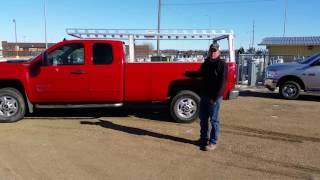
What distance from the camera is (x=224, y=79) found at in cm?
631

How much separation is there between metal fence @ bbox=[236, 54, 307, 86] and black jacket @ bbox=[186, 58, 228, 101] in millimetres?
11157

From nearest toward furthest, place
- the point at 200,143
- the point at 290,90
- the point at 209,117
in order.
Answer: the point at 209,117, the point at 200,143, the point at 290,90

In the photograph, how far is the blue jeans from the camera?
21.5 feet

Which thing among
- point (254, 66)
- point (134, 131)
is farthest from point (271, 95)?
point (134, 131)

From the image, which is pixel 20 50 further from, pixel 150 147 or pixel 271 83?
pixel 150 147

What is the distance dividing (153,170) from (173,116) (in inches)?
128

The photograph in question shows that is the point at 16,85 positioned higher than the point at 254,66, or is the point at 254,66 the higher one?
the point at 254,66

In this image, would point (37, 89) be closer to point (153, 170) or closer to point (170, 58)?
point (170, 58)

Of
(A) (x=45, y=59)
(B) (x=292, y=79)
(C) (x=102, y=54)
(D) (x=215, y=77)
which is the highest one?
(C) (x=102, y=54)

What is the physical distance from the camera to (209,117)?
6793mm

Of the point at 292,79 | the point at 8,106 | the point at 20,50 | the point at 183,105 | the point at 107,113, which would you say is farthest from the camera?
the point at 20,50

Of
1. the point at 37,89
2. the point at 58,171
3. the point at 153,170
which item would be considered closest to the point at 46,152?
the point at 58,171

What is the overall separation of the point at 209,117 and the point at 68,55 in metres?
3.58

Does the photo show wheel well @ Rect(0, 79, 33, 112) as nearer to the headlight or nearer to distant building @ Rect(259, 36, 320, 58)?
the headlight
